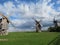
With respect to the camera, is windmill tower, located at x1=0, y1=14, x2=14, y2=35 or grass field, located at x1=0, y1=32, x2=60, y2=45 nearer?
A: grass field, located at x1=0, y1=32, x2=60, y2=45

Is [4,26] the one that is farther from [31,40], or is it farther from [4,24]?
[31,40]

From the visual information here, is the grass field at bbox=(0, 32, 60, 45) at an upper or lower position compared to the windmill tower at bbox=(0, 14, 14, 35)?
lower

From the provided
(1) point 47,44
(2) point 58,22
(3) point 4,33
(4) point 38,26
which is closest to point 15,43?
(1) point 47,44

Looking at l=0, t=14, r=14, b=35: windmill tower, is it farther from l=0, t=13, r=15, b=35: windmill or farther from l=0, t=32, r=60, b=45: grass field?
l=0, t=32, r=60, b=45: grass field

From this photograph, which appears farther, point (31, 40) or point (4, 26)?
point (4, 26)

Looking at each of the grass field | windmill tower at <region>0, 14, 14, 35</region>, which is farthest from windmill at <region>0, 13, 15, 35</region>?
the grass field

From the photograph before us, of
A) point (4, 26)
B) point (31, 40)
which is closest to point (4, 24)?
point (4, 26)

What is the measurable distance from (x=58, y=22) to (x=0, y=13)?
13.3 m

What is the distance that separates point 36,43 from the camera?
19000mm

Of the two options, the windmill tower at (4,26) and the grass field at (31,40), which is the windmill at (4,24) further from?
the grass field at (31,40)

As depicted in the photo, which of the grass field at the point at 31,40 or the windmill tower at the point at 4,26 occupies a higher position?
the windmill tower at the point at 4,26

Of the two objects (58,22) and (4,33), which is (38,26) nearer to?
(58,22)

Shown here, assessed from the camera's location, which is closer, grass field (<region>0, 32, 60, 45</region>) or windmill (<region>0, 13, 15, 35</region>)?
grass field (<region>0, 32, 60, 45</region>)

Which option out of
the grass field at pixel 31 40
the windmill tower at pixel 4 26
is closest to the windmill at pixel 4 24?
the windmill tower at pixel 4 26
